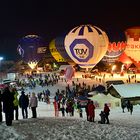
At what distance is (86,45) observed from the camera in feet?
157

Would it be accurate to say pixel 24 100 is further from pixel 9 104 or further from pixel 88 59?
pixel 88 59

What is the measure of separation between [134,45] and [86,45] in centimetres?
1544

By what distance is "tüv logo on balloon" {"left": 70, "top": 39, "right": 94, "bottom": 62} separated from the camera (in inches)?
1869

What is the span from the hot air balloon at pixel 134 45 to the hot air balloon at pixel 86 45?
12243 millimetres

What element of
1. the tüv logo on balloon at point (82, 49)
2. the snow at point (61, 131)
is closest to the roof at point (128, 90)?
the tüv logo on balloon at point (82, 49)

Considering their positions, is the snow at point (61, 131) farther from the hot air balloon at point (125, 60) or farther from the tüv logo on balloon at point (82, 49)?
the hot air balloon at point (125, 60)

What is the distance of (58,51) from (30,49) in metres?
4.88

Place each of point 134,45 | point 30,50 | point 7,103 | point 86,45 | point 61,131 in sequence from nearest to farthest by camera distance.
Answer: point 61,131 < point 7,103 < point 86,45 < point 134,45 < point 30,50

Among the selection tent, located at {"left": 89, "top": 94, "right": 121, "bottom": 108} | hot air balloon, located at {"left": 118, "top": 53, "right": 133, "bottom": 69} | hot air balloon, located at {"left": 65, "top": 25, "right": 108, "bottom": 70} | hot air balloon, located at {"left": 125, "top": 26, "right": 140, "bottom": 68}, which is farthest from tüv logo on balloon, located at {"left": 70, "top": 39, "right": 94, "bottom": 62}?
tent, located at {"left": 89, "top": 94, "right": 121, "bottom": 108}

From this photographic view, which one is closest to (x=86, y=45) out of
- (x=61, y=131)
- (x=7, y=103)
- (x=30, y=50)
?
(x=30, y=50)

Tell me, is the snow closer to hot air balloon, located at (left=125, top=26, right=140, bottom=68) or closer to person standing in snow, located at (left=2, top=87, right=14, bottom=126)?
person standing in snow, located at (left=2, top=87, right=14, bottom=126)

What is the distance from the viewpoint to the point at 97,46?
4853 cm

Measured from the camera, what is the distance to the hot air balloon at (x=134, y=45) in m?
60.2

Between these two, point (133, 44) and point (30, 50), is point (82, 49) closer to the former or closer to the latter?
point (133, 44)
